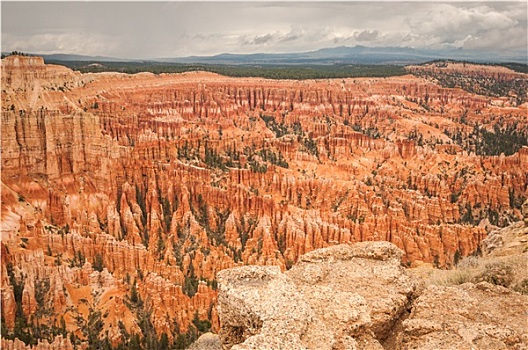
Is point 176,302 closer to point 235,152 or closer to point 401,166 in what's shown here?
point 235,152

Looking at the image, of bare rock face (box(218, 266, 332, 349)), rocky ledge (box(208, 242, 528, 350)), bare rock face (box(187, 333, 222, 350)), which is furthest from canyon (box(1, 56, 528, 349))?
bare rock face (box(187, 333, 222, 350))

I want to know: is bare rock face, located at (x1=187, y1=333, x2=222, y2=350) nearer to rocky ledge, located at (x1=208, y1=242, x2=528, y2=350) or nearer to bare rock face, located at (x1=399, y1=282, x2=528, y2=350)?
rocky ledge, located at (x1=208, y1=242, x2=528, y2=350)

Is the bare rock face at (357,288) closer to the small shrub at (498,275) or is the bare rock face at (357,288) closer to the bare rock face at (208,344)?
the small shrub at (498,275)

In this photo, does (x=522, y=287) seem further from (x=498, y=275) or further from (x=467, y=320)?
(x=467, y=320)

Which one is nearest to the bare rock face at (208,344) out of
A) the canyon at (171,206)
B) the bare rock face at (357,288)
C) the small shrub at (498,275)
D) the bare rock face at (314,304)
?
the canyon at (171,206)

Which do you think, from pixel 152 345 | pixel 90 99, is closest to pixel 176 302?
pixel 152 345
